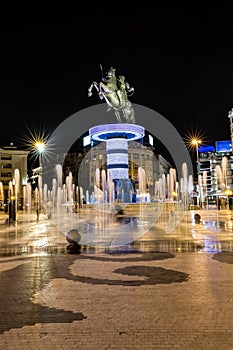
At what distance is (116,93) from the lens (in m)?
71.8

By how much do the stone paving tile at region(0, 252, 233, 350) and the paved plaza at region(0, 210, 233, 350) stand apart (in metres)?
0.01

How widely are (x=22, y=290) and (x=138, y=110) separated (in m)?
95.4

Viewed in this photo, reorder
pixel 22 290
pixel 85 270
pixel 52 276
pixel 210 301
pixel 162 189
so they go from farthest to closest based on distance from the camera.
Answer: pixel 162 189, pixel 85 270, pixel 52 276, pixel 22 290, pixel 210 301

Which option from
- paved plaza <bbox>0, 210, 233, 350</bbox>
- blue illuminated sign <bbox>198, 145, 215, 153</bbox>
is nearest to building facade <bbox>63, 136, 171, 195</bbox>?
blue illuminated sign <bbox>198, 145, 215, 153</bbox>

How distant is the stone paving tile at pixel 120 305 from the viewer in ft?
17.0

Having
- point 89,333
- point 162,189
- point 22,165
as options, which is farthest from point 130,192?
point 89,333

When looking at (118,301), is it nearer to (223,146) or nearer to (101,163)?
(101,163)

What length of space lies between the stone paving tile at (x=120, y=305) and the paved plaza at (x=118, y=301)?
0.01 m

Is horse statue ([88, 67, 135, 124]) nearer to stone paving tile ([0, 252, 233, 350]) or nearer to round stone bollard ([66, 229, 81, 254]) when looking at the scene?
round stone bollard ([66, 229, 81, 254])

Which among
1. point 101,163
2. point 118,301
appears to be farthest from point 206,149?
point 118,301

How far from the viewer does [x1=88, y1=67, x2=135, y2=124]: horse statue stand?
7025 cm

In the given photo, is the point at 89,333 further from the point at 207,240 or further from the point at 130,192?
the point at 130,192

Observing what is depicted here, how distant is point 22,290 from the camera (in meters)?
8.09

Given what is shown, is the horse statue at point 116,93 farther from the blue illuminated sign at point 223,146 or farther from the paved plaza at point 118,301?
the blue illuminated sign at point 223,146
